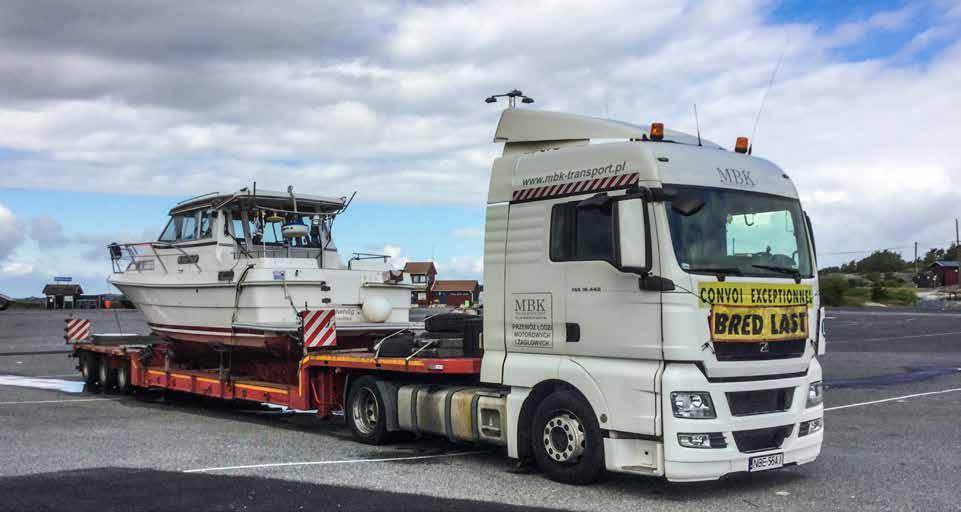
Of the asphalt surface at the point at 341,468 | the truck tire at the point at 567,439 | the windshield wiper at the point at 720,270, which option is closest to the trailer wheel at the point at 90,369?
the asphalt surface at the point at 341,468

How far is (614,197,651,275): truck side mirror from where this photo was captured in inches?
289

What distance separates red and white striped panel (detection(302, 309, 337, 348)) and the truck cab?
3.49m

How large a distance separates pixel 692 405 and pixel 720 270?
116 centimetres

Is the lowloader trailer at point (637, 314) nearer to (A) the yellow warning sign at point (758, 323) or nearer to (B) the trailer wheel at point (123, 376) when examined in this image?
(A) the yellow warning sign at point (758, 323)

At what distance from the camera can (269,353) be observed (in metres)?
13.1

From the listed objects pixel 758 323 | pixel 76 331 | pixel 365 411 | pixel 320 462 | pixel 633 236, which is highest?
pixel 633 236

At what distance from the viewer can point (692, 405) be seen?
723 centimetres

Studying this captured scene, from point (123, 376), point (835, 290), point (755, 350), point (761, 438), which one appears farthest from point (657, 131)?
point (835, 290)

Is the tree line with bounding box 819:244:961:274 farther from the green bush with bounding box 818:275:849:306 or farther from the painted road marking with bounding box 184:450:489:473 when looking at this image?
the painted road marking with bounding box 184:450:489:473

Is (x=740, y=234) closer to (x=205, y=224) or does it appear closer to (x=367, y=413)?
(x=367, y=413)

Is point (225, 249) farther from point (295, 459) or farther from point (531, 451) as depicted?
point (531, 451)

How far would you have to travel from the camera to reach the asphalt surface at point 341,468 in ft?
24.0

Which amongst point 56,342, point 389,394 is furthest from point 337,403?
point 56,342

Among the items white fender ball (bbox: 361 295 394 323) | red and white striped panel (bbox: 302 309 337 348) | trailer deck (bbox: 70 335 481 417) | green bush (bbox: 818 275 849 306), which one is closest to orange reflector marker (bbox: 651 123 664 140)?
trailer deck (bbox: 70 335 481 417)
